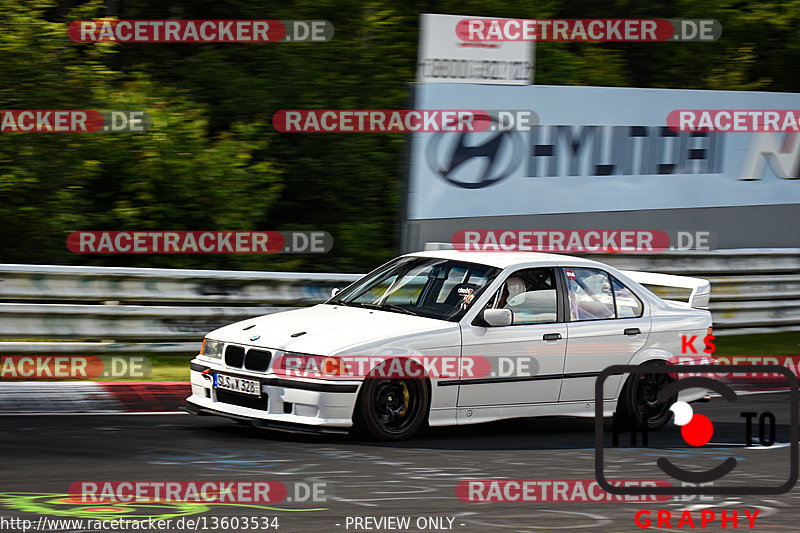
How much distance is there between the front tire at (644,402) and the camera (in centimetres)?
910

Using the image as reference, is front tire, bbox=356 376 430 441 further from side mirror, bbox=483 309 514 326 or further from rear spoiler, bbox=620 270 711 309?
rear spoiler, bbox=620 270 711 309

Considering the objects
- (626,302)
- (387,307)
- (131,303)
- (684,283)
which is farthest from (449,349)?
(131,303)

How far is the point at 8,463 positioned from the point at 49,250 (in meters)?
6.20

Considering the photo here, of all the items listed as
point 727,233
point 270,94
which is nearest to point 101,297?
point 270,94

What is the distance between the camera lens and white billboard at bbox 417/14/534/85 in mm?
12977

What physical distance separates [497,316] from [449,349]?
439 mm

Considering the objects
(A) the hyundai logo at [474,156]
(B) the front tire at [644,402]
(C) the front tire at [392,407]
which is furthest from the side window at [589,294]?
(A) the hyundai logo at [474,156]

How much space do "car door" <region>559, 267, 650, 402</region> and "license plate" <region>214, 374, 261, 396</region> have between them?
244 centimetres

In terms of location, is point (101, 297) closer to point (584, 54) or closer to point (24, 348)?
point (24, 348)

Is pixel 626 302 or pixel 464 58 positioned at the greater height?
pixel 464 58

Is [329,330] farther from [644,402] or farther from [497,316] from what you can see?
[644,402]

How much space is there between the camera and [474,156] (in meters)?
13.3

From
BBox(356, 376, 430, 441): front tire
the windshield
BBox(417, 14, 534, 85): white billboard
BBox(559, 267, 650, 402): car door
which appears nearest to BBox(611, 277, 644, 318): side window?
BBox(559, 267, 650, 402): car door

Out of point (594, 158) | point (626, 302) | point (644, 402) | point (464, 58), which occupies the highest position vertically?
point (464, 58)
